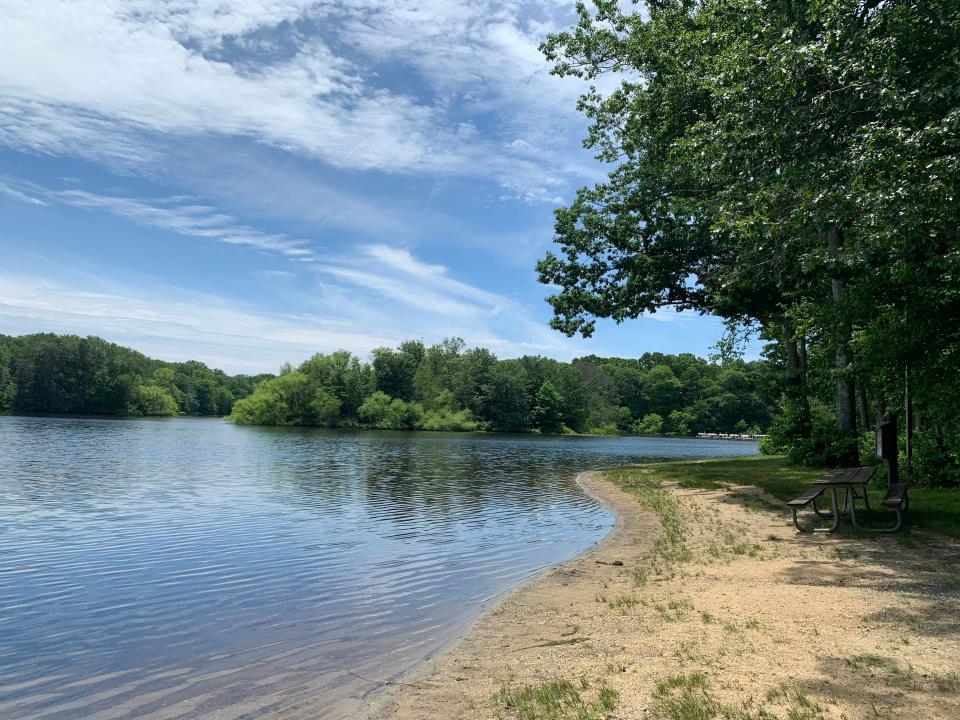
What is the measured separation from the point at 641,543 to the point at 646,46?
15.2 m

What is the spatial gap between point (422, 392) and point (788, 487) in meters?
96.8

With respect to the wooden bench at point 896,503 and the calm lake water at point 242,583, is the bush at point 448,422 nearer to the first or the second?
the calm lake water at point 242,583

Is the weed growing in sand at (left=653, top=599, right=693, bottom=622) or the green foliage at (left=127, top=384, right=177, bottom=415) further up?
the green foliage at (left=127, top=384, right=177, bottom=415)

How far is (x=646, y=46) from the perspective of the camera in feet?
65.3

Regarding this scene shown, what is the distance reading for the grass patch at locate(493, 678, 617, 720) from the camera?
4980 millimetres

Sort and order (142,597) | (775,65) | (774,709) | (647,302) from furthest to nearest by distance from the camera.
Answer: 1. (647,302)
2. (775,65)
3. (142,597)
4. (774,709)

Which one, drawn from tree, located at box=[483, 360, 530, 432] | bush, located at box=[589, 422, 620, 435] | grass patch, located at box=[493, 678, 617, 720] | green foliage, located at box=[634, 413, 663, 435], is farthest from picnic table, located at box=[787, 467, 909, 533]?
green foliage, located at box=[634, 413, 663, 435]

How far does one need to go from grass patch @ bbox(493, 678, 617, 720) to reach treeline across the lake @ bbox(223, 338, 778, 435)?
3698 inches

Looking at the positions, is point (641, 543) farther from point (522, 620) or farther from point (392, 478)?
point (392, 478)

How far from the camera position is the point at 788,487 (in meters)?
19.0

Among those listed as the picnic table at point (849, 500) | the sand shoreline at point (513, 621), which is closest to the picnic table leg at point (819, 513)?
the picnic table at point (849, 500)

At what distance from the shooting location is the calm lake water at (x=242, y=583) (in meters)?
6.28

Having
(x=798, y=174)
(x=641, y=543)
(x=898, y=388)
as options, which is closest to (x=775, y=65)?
(x=798, y=174)

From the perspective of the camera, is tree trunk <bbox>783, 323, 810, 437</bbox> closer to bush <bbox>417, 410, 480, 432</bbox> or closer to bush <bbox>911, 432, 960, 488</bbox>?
bush <bbox>911, 432, 960, 488</bbox>
